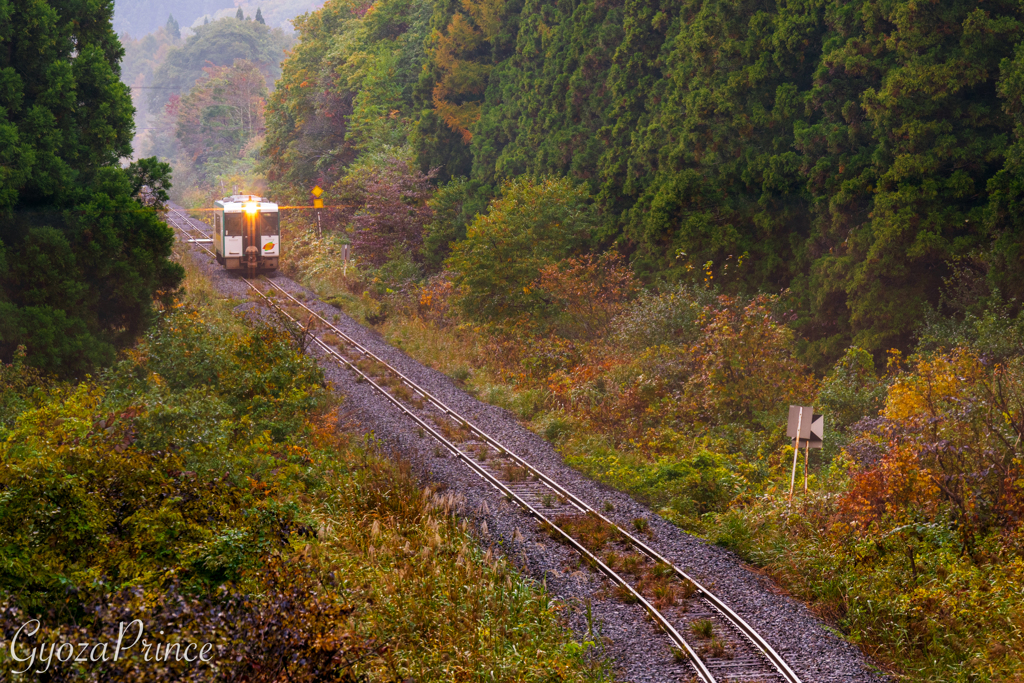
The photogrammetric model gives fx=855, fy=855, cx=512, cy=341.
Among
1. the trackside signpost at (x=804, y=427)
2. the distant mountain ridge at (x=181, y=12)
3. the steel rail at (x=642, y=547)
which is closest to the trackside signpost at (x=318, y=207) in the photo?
the steel rail at (x=642, y=547)

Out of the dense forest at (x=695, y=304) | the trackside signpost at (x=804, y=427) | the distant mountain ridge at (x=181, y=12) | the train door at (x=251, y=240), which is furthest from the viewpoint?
the distant mountain ridge at (x=181, y=12)

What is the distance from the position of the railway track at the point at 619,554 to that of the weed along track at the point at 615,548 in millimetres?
12

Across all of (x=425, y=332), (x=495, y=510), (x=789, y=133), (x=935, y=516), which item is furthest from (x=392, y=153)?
(x=935, y=516)

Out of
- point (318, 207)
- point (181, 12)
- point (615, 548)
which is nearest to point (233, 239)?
point (318, 207)

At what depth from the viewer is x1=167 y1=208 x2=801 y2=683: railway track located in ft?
28.0

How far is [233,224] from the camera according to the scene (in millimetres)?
29344

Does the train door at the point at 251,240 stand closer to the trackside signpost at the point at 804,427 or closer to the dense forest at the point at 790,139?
the dense forest at the point at 790,139

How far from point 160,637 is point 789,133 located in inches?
676

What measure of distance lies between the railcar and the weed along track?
11693 mm

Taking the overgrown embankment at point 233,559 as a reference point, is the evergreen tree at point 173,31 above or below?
above

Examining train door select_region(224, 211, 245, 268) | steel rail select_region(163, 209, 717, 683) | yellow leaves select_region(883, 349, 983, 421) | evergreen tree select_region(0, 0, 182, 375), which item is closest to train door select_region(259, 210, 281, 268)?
train door select_region(224, 211, 245, 268)

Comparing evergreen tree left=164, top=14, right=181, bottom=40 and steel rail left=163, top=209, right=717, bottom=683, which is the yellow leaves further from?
evergreen tree left=164, top=14, right=181, bottom=40

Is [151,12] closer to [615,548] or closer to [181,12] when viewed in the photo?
[181,12]

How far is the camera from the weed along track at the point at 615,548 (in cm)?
855
